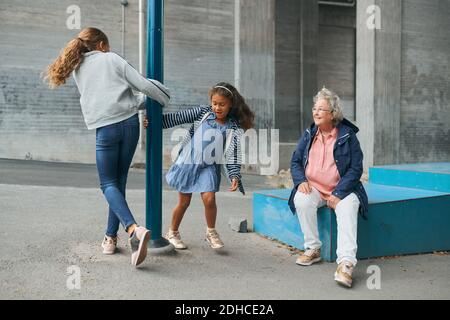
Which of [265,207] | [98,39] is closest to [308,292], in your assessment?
[265,207]

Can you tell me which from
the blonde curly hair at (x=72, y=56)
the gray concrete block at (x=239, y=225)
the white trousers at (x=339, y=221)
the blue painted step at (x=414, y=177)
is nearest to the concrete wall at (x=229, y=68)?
the blue painted step at (x=414, y=177)

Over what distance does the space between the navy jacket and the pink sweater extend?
38 mm

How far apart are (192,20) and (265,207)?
35.4 feet

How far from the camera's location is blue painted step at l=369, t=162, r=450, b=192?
4.19 metres

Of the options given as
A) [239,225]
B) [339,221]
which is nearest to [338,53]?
[239,225]

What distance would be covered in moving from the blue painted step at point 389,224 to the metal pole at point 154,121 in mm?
1029

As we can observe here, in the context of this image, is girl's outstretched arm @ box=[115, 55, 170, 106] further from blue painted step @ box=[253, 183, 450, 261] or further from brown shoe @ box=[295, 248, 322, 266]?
brown shoe @ box=[295, 248, 322, 266]

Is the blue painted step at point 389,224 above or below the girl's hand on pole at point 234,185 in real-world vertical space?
below

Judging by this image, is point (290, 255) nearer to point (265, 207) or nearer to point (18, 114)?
point (265, 207)

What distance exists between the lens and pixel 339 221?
3295mm

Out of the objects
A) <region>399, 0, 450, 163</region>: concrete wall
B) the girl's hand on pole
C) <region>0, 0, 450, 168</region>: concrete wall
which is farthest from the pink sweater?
<region>399, 0, 450, 163</region>: concrete wall

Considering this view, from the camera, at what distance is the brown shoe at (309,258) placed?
11.4ft

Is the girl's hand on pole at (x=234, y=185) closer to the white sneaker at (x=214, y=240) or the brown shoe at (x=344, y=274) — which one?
the white sneaker at (x=214, y=240)

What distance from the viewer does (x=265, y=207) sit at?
439 centimetres
